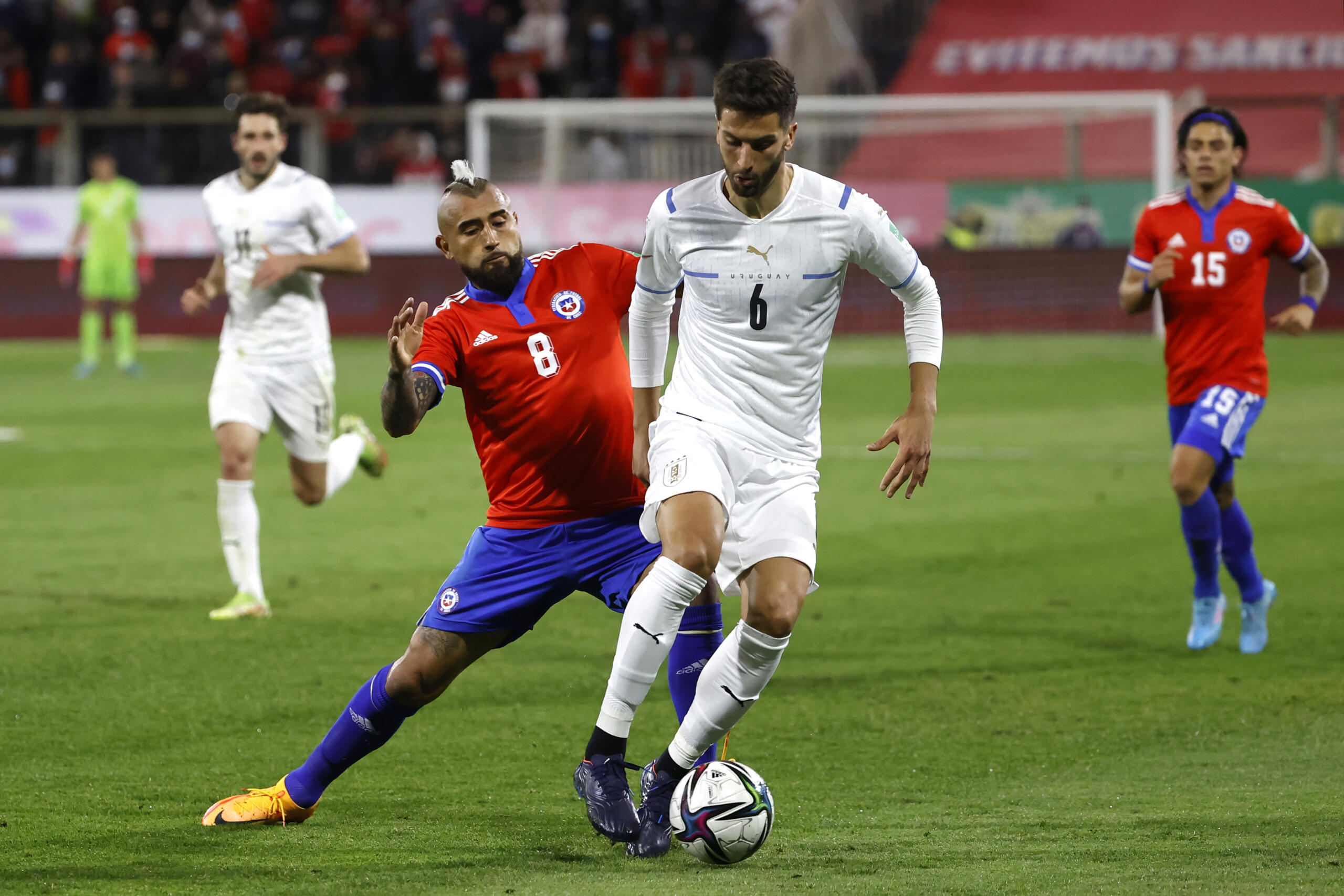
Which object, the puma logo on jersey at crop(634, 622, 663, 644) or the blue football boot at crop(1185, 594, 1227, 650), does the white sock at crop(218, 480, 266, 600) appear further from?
the blue football boot at crop(1185, 594, 1227, 650)

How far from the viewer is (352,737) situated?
4668 millimetres

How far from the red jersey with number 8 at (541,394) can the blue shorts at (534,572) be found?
2.0 inches

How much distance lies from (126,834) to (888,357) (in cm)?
1677

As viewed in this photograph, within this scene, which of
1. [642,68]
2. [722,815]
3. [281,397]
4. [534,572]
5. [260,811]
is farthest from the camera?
[642,68]

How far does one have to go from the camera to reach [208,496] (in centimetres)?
1146

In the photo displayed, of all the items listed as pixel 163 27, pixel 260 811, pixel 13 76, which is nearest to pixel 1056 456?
pixel 260 811

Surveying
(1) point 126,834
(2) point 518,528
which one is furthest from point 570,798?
(1) point 126,834

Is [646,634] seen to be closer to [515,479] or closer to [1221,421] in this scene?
[515,479]

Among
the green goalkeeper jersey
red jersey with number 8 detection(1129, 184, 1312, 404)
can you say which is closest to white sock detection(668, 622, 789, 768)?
red jersey with number 8 detection(1129, 184, 1312, 404)

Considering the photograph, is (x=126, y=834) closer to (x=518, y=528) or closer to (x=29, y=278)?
(x=518, y=528)

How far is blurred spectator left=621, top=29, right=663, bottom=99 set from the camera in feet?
86.5

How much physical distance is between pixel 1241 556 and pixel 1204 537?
0.20 meters

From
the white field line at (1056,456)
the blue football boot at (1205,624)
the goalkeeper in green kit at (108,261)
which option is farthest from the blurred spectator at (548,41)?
the blue football boot at (1205,624)

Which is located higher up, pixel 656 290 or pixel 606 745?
pixel 656 290
